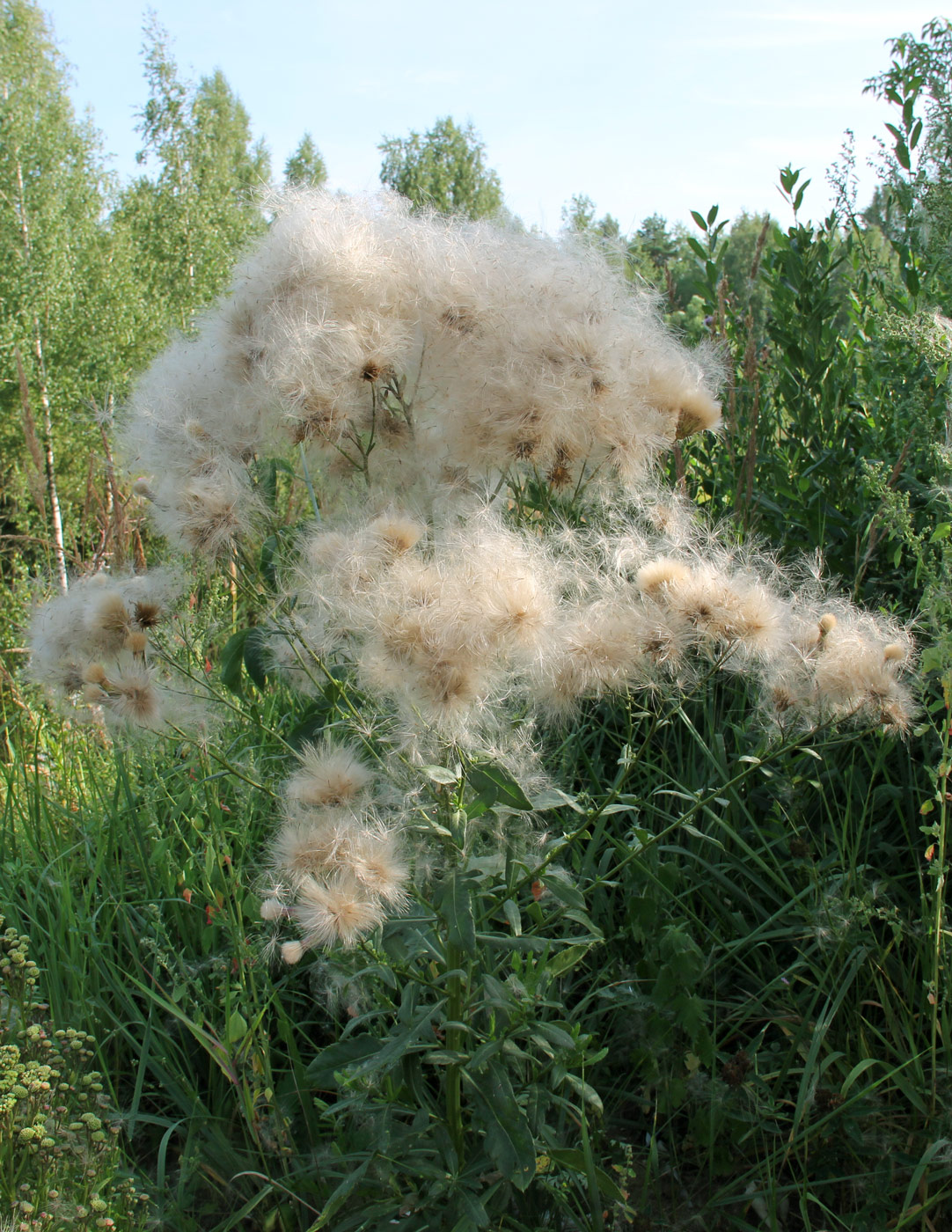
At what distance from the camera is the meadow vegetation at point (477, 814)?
5.83 feet

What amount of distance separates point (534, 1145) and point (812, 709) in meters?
1.08

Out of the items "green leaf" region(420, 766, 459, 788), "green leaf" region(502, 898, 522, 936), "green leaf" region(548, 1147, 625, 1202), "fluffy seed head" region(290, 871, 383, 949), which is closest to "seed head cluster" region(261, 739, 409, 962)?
"fluffy seed head" region(290, 871, 383, 949)

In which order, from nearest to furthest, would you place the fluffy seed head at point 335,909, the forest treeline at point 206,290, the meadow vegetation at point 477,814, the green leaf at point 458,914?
the fluffy seed head at point 335,909, the green leaf at point 458,914, the meadow vegetation at point 477,814, the forest treeline at point 206,290

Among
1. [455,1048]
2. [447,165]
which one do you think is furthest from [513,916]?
[447,165]

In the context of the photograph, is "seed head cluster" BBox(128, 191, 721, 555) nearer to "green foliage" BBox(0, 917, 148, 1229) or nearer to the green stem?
the green stem

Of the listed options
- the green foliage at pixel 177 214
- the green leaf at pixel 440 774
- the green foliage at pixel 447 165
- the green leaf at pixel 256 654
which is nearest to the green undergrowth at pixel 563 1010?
the green leaf at pixel 440 774

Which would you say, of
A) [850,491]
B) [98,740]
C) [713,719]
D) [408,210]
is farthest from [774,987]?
[98,740]

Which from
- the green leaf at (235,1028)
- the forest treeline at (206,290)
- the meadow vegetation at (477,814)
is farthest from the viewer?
the forest treeline at (206,290)

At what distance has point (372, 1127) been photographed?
1881mm

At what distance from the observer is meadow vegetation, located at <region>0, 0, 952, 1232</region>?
178 cm

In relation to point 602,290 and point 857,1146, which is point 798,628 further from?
point 857,1146

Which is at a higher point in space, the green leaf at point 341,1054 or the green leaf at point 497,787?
the green leaf at point 497,787

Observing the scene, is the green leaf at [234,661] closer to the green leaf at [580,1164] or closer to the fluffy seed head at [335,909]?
the fluffy seed head at [335,909]

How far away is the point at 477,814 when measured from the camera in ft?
6.06
